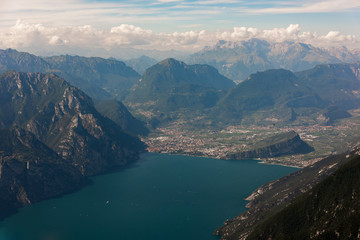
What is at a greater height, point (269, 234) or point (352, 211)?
point (352, 211)

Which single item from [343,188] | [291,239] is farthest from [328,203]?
[291,239]

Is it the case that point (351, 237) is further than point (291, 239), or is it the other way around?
point (291, 239)

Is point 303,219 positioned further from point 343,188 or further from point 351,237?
point 351,237

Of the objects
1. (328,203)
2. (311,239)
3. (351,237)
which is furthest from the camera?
(328,203)

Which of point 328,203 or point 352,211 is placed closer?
point 352,211

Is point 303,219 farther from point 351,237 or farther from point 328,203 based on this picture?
point 351,237

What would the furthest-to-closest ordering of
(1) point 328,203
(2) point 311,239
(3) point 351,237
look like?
(1) point 328,203
(2) point 311,239
(3) point 351,237

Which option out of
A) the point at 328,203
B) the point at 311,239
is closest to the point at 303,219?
the point at 328,203

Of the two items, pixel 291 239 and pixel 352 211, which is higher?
pixel 352 211

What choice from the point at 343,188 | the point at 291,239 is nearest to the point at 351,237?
the point at 291,239
